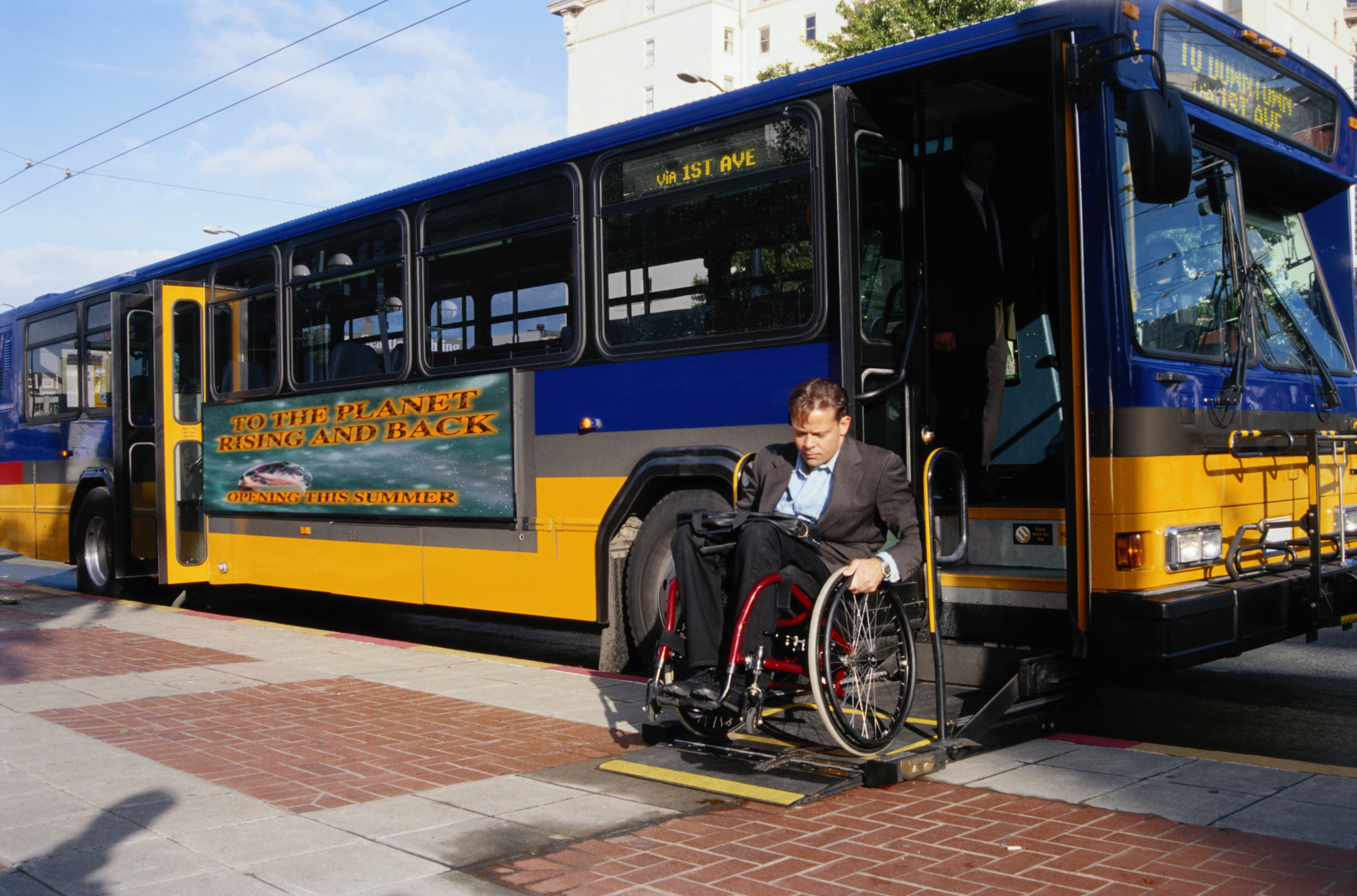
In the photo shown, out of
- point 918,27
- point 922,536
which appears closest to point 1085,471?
point 922,536

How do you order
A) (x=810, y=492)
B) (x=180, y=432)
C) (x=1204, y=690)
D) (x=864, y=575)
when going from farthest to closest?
(x=180, y=432)
(x=1204, y=690)
(x=810, y=492)
(x=864, y=575)

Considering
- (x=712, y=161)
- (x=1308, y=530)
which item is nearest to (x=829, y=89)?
(x=712, y=161)

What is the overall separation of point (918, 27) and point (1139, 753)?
19.0 m

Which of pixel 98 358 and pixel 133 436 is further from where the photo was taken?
pixel 98 358

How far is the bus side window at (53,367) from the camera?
43.0 feet

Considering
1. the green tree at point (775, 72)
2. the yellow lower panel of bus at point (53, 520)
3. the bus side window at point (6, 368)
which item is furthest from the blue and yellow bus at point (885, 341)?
the green tree at point (775, 72)

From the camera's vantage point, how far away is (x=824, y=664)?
4605 mm

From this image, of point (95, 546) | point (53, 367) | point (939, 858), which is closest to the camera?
point (939, 858)

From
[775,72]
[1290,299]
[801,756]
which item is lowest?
[801,756]

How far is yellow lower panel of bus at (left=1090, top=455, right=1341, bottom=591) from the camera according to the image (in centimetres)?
502

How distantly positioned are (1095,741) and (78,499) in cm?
1159

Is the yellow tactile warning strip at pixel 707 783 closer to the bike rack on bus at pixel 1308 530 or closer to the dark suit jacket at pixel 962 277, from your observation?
the bike rack on bus at pixel 1308 530

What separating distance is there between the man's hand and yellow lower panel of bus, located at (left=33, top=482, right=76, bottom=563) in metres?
11.2

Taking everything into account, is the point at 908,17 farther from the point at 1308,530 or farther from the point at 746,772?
the point at 746,772
